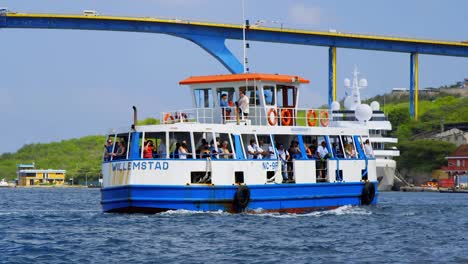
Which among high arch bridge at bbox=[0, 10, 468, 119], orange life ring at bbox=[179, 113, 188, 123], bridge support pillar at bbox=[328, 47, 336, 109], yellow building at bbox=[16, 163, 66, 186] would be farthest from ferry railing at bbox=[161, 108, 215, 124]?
yellow building at bbox=[16, 163, 66, 186]

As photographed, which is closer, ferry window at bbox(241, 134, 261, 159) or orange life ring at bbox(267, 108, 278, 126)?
ferry window at bbox(241, 134, 261, 159)

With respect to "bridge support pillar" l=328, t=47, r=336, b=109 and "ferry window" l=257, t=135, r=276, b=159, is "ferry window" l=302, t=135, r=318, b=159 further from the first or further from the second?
"bridge support pillar" l=328, t=47, r=336, b=109

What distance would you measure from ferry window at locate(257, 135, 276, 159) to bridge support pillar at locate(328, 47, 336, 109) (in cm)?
6070

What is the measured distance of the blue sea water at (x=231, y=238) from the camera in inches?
928

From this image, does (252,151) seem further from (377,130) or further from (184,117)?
(377,130)

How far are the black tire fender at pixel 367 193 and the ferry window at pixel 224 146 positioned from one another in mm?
6557

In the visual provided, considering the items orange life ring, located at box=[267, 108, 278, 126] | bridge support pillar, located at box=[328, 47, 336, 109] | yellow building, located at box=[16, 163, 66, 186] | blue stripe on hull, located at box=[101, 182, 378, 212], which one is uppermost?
bridge support pillar, located at box=[328, 47, 336, 109]

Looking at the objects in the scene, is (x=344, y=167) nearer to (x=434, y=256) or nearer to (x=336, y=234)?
(x=336, y=234)

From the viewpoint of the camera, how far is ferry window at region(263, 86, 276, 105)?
36.7m

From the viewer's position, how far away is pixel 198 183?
32219mm

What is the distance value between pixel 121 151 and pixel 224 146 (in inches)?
118

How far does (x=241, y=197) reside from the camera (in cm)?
3288

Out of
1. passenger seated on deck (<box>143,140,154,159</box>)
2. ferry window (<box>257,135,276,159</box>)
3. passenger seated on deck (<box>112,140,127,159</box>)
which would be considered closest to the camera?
passenger seated on deck (<box>143,140,154,159</box>)

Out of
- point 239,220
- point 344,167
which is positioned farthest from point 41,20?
point 239,220
